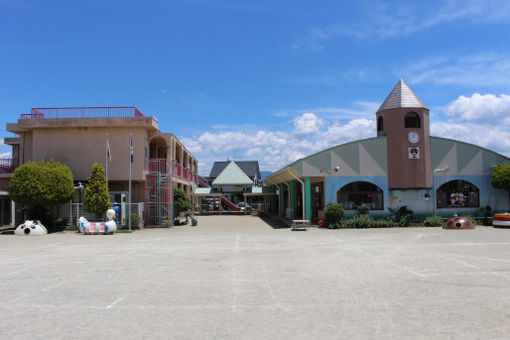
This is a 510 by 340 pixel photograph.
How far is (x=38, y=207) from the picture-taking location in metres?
24.6

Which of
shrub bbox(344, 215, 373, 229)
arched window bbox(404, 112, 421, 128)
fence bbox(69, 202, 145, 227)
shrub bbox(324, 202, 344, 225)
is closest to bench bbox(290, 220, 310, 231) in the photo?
shrub bbox(324, 202, 344, 225)

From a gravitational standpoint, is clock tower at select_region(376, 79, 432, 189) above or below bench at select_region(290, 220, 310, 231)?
above

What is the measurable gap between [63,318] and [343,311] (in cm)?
448

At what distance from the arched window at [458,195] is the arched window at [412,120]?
14.2 feet

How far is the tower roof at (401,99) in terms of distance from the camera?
26016mm

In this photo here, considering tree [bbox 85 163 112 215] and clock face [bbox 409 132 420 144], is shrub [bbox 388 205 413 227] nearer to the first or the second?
clock face [bbox 409 132 420 144]

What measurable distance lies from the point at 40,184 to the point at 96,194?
115 inches

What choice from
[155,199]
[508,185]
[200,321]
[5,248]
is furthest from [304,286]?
[508,185]

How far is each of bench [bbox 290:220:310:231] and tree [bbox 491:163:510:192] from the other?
1222 cm

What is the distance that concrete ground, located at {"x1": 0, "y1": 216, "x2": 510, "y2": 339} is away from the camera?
19.6 ft

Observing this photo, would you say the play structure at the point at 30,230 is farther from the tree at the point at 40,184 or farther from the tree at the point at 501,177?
the tree at the point at 501,177

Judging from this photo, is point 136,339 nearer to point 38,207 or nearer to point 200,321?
point 200,321

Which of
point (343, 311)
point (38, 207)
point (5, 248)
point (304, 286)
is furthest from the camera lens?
point (38, 207)

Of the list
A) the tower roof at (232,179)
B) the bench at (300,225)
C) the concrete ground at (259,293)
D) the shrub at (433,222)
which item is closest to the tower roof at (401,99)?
the shrub at (433,222)
